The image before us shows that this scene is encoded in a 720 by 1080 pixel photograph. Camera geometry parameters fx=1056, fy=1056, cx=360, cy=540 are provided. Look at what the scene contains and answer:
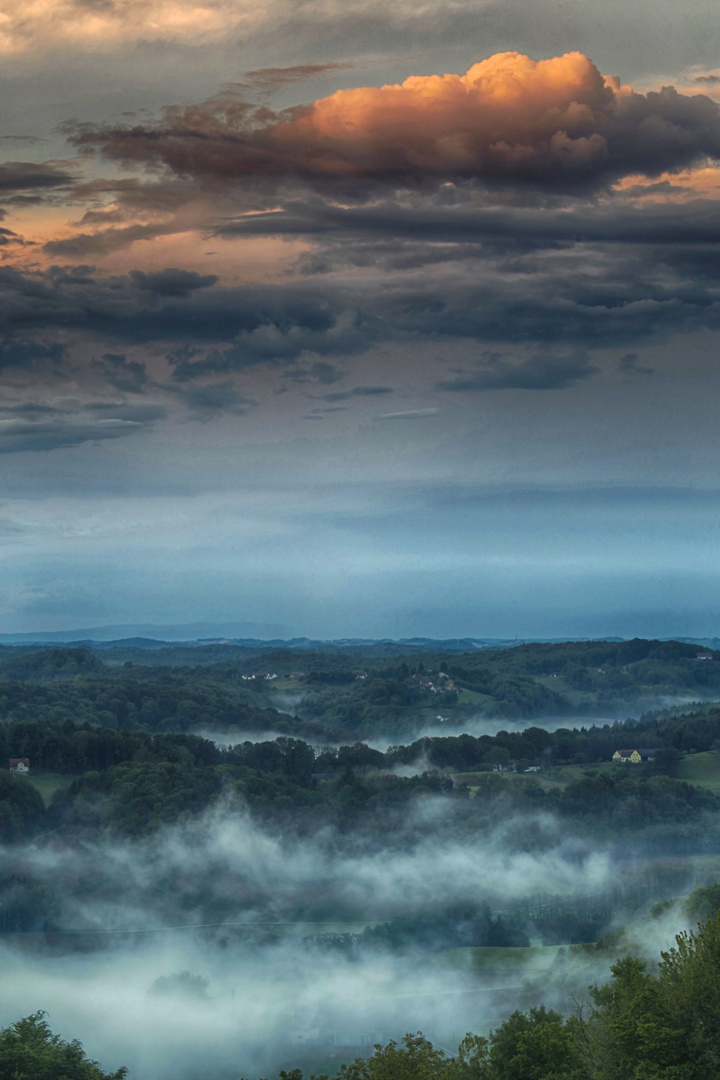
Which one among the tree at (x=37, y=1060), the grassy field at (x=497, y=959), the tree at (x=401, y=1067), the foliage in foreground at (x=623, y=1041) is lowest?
the grassy field at (x=497, y=959)

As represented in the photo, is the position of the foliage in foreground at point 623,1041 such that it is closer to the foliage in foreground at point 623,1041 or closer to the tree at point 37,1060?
the foliage in foreground at point 623,1041

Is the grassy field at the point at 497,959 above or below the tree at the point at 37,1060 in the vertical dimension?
below

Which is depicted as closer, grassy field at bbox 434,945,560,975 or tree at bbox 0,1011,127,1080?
tree at bbox 0,1011,127,1080

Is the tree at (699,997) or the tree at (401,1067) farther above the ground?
the tree at (699,997)

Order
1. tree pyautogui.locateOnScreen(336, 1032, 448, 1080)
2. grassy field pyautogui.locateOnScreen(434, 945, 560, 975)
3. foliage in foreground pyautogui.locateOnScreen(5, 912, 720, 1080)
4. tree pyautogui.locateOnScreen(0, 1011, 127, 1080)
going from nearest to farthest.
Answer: foliage in foreground pyautogui.locateOnScreen(5, 912, 720, 1080) < tree pyautogui.locateOnScreen(336, 1032, 448, 1080) < tree pyautogui.locateOnScreen(0, 1011, 127, 1080) < grassy field pyautogui.locateOnScreen(434, 945, 560, 975)

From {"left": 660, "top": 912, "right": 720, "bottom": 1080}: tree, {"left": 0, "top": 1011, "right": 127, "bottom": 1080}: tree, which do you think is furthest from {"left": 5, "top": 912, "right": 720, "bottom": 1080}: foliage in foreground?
{"left": 0, "top": 1011, "right": 127, "bottom": 1080}: tree

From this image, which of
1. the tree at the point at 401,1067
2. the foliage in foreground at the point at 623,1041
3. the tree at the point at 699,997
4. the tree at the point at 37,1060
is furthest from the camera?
the tree at the point at 37,1060

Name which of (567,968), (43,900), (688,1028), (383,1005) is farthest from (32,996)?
(688,1028)

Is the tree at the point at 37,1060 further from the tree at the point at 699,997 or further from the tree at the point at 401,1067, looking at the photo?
the tree at the point at 699,997

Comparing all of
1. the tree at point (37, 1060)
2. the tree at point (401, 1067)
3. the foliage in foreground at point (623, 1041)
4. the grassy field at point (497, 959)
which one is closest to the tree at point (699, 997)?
the foliage in foreground at point (623, 1041)

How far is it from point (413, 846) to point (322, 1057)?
3864 inches

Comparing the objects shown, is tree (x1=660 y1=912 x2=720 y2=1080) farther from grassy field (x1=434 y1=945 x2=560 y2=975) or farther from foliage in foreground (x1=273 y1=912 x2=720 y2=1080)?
grassy field (x1=434 y1=945 x2=560 y2=975)

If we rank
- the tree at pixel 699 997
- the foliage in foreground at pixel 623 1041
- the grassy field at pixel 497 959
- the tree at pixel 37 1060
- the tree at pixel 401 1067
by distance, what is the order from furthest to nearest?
the grassy field at pixel 497 959 → the tree at pixel 37 1060 → the tree at pixel 401 1067 → the foliage in foreground at pixel 623 1041 → the tree at pixel 699 997

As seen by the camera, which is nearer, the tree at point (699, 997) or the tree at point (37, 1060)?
the tree at point (699, 997)
